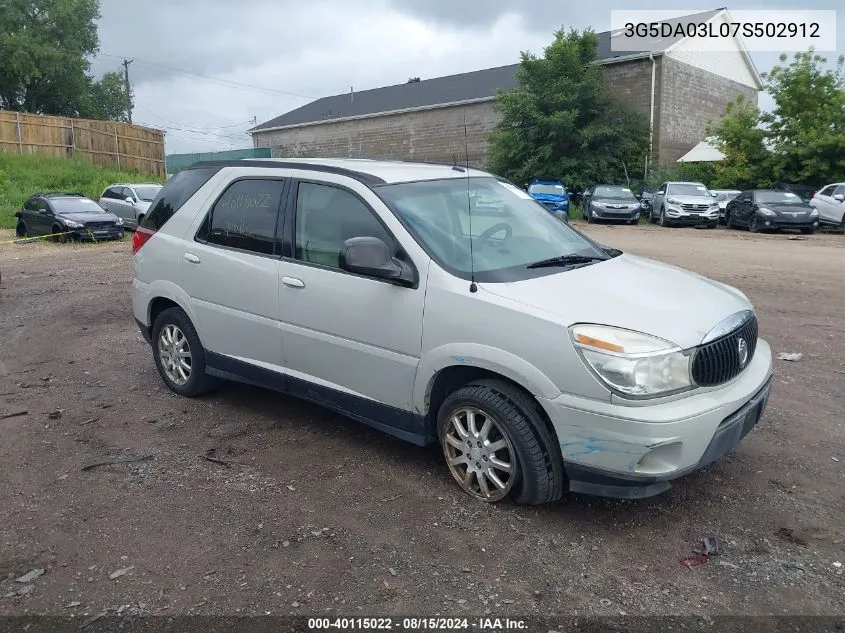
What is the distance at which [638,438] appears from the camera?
3.44 m

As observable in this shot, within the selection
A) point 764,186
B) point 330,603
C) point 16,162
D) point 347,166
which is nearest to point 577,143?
point 764,186

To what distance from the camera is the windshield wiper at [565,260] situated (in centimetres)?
436

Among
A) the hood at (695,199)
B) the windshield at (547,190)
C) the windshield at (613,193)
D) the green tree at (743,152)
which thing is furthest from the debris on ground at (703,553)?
the green tree at (743,152)

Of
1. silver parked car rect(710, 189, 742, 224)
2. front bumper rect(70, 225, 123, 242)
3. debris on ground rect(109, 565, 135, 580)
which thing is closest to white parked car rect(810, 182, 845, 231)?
silver parked car rect(710, 189, 742, 224)

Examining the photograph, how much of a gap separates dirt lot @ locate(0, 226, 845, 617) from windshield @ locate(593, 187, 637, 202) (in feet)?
72.4

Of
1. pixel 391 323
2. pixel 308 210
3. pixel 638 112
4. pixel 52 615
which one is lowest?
pixel 52 615

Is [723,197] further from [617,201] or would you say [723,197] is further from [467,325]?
[467,325]

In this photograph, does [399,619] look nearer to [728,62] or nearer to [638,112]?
[638,112]

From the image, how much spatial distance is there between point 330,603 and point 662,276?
2.66m

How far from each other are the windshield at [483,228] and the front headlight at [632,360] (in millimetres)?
705

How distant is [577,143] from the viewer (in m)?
33.7

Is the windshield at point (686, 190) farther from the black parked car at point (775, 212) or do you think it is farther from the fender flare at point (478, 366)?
the fender flare at point (478, 366)

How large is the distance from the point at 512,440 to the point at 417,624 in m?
1.11

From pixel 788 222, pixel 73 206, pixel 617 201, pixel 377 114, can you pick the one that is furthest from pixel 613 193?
pixel 377 114
